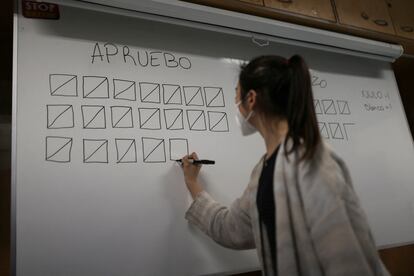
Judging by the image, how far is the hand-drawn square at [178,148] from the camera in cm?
106

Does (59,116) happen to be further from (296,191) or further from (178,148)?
(296,191)

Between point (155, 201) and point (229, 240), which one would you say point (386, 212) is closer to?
point (229, 240)

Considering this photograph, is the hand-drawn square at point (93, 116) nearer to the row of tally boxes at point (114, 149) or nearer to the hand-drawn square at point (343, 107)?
the row of tally boxes at point (114, 149)

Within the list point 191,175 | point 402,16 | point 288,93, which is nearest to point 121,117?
point 191,175

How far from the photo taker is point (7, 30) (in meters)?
1.27

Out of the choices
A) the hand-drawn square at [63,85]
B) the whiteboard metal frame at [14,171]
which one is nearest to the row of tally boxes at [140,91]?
the hand-drawn square at [63,85]

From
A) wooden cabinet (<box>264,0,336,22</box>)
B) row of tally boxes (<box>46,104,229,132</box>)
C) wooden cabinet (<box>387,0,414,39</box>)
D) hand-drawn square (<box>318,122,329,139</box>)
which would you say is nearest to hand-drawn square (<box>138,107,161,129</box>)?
row of tally boxes (<box>46,104,229,132</box>)

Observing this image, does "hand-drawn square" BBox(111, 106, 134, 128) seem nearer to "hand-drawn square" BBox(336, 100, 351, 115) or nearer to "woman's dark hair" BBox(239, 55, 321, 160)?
"woman's dark hair" BBox(239, 55, 321, 160)

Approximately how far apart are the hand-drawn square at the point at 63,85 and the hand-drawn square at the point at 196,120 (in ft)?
1.23

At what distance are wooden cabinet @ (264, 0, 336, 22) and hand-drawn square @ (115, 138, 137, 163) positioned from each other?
0.72 meters

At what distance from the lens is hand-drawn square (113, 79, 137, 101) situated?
1.03 metres

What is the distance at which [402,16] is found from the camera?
1.58 metres

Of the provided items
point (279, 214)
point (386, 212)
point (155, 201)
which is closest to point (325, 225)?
point (279, 214)

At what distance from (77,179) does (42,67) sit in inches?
14.0
